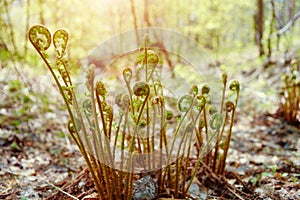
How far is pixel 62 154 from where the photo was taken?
316 cm

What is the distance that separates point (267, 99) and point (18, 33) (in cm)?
820

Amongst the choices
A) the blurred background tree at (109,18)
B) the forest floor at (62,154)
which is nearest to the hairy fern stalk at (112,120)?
the forest floor at (62,154)

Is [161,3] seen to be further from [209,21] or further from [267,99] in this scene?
[267,99]

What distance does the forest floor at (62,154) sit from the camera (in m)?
2.21

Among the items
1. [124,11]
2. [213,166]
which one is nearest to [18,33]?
[124,11]

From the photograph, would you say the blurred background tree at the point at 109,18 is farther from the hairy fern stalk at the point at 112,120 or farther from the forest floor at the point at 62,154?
the hairy fern stalk at the point at 112,120

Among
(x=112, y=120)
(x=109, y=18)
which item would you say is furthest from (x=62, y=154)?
(x=109, y=18)

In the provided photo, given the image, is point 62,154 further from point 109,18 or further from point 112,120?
point 109,18

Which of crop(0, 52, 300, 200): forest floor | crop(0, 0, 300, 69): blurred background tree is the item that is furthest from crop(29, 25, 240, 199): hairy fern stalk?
crop(0, 0, 300, 69): blurred background tree

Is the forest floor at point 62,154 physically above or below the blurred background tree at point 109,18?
below

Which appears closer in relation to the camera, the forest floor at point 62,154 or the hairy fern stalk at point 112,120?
the hairy fern stalk at point 112,120

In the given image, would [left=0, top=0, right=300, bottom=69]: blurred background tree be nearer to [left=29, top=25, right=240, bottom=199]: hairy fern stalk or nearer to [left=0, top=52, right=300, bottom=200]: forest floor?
[left=0, top=52, right=300, bottom=200]: forest floor

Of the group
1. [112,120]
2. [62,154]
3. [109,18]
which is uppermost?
[109,18]

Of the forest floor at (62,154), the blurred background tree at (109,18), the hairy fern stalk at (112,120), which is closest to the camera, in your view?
the hairy fern stalk at (112,120)
